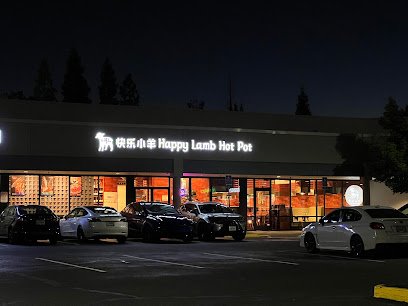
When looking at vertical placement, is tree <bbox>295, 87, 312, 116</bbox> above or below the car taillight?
above

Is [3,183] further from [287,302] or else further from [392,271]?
[287,302]

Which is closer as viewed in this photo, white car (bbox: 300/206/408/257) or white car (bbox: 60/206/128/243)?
white car (bbox: 300/206/408/257)

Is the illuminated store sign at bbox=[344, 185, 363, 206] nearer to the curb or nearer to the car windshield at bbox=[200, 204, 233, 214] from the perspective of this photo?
the car windshield at bbox=[200, 204, 233, 214]

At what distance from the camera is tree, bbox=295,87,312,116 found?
9231cm

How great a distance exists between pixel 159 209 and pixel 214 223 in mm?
2325

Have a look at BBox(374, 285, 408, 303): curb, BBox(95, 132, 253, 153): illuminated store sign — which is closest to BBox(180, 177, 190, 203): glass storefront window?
BBox(95, 132, 253, 153): illuminated store sign

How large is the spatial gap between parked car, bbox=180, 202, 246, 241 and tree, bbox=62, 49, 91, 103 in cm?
5262

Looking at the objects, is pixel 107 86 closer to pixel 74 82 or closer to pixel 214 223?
pixel 74 82

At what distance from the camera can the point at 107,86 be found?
85062mm

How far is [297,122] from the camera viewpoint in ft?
123

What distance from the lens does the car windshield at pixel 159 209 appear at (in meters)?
27.7

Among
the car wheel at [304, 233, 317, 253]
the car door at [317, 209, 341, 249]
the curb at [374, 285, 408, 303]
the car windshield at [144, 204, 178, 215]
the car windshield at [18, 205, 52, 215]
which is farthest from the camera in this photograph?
the car windshield at [144, 204, 178, 215]

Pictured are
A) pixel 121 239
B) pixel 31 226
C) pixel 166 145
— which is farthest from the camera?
pixel 166 145

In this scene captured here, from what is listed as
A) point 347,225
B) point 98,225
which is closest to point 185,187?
point 98,225
